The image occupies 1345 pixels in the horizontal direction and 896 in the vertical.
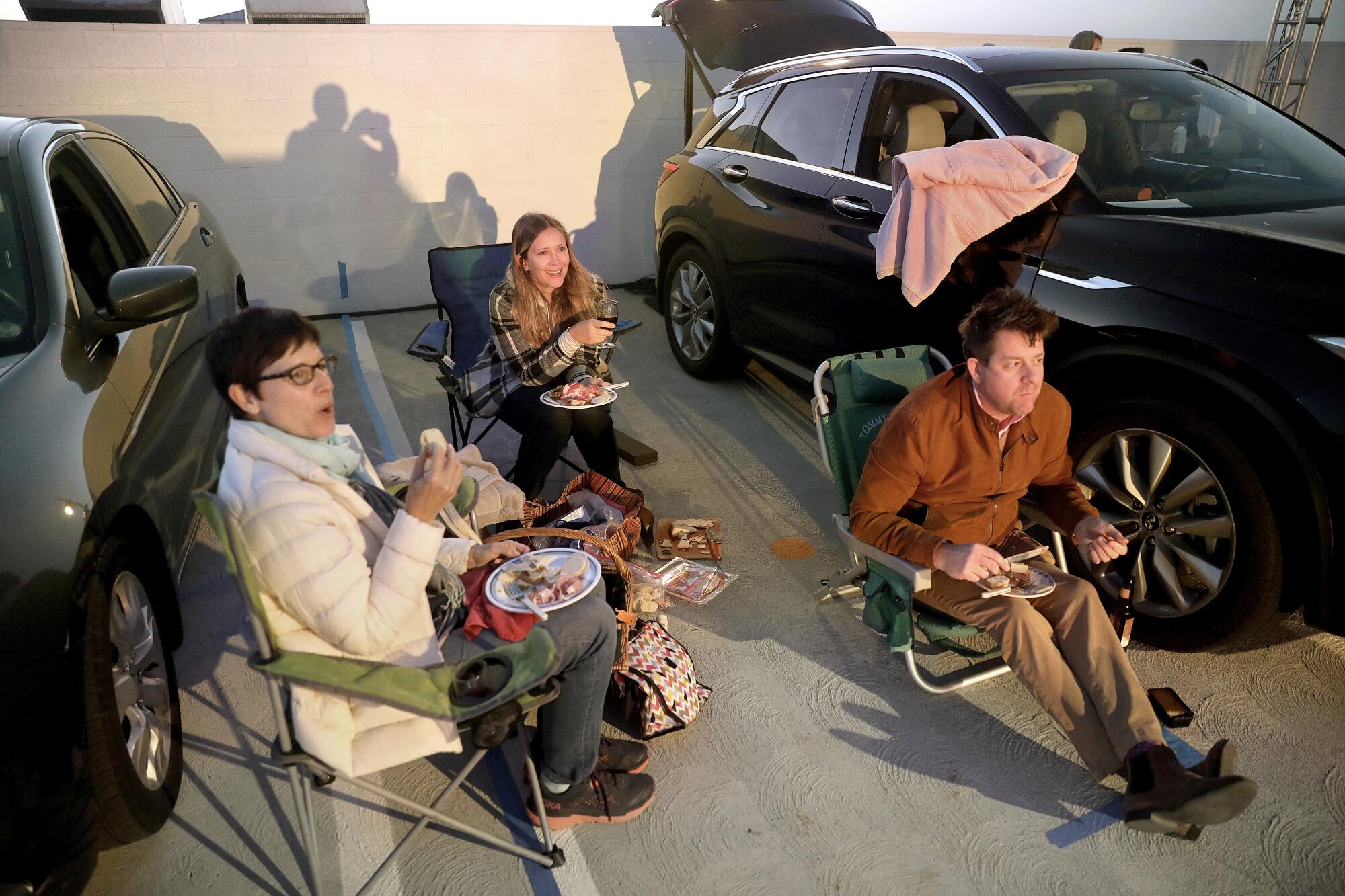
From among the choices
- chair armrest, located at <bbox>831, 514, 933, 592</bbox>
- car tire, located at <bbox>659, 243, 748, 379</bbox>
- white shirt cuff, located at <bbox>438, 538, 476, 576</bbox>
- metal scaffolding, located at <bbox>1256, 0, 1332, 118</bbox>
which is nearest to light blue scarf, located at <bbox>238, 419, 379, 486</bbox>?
white shirt cuff, located at <bbox>438, 538, 476, 576</bbox>

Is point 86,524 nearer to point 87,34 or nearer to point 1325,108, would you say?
point 87,34

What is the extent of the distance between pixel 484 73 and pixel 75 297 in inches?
203

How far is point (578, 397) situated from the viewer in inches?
136

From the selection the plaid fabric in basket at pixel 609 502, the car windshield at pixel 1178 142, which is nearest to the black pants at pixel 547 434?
the plaid fabric in basket at pixel 609 502

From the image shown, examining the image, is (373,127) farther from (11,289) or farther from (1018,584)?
(1018,584)

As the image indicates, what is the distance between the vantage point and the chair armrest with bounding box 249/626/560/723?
1.70m

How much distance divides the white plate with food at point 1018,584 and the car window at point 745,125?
309cm

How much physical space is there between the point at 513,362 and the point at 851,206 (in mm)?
1620

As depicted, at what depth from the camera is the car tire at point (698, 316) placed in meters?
5.04

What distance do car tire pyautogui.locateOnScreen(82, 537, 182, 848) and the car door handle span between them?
2.93 metres

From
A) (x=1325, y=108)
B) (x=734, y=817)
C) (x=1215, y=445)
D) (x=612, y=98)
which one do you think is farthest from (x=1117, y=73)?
(x=1325, y=108)

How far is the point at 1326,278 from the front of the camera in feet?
7.76

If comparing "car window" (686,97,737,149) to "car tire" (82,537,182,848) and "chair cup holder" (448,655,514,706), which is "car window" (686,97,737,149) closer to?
"car tire" (82,537,182,848)

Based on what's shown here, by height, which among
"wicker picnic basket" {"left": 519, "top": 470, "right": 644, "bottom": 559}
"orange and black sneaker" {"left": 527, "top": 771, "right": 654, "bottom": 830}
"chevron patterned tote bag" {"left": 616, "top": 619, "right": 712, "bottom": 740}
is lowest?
"orange and black sneaker" {"left": 527, "top": 771, "right": 654, "bottom": 830}
